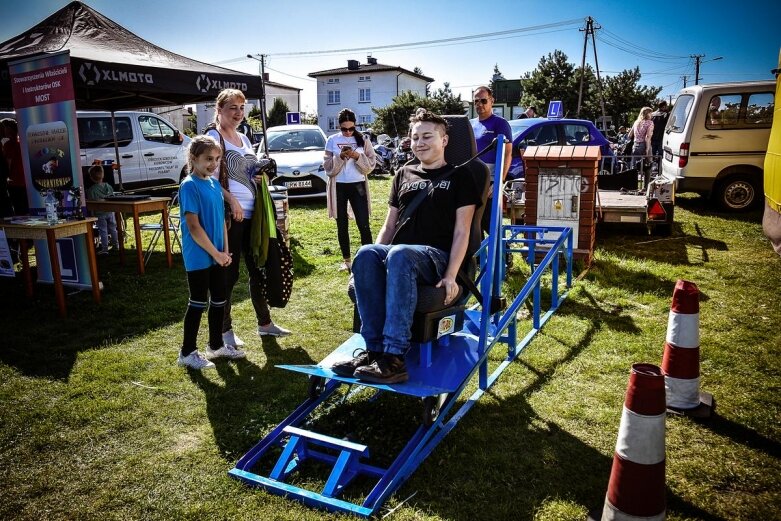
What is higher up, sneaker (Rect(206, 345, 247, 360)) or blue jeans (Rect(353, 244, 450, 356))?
blue jeans (Rect(353, 244, 450, 356))

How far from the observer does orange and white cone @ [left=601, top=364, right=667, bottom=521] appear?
2.07m

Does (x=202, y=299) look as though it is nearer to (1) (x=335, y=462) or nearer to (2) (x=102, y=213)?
(1) (x=335, y=462)

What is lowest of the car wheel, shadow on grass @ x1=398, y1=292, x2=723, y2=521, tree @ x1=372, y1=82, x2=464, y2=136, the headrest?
shadow on grass @ x1=398, y1=292, x2=723, y2=521

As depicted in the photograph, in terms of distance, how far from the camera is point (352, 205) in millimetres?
6773

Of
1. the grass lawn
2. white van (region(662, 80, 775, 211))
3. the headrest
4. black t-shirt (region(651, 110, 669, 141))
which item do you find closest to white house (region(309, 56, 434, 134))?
black t-shirt (region(651, 110, 669, 141))

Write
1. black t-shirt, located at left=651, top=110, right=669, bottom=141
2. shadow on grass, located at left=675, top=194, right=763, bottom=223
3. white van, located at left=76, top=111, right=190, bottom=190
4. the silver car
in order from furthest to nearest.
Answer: black t-shirt, located at left=651, top=110, right=669, bottom=141 → white van, located at left=76, top=111, right=190, bottom=190 → the silver car → shadow on grass, located at left=675, top=194, right=763, bottom=223

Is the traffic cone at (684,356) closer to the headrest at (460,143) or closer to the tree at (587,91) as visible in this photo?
the headrest at (460,143)

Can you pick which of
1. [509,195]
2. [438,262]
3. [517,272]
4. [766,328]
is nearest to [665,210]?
[509,195]

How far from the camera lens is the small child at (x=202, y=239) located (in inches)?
151

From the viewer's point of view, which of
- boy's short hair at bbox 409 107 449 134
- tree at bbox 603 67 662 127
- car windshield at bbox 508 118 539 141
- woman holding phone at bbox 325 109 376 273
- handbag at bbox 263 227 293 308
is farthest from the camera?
tree at bbox 603 67 662 127

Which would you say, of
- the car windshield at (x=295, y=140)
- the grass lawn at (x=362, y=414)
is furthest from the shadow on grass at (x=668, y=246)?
the car windshield at (x=295, y=140)

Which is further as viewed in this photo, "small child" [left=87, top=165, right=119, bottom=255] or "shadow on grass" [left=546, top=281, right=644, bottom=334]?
"small child" [left=87, top=165, right=119, bottom=255]

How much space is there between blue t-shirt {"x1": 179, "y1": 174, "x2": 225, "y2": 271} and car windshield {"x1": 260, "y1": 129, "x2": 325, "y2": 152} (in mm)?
9213

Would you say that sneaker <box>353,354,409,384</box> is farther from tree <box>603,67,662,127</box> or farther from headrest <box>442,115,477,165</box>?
tree <box>603,67,662,127</box>
